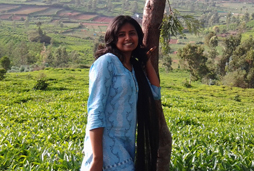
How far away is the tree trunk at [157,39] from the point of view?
2935 mm

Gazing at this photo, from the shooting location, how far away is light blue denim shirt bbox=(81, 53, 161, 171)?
2.03 m

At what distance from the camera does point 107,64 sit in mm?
2078

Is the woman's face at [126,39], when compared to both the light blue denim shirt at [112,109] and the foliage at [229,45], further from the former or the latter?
the foliage at [229,45]

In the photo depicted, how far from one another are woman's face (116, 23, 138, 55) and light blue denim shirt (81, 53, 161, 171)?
153 millimetres

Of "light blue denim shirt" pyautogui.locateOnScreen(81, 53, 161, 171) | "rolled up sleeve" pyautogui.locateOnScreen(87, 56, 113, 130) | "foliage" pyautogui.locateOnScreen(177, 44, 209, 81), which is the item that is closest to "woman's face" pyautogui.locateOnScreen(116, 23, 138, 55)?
"light blue denim shirt" pyautogui.locateOnScreen(81, 53, 161, 171)

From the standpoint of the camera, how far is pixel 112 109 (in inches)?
83.3

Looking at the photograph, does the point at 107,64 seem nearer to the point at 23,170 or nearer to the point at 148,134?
the point at 148,134

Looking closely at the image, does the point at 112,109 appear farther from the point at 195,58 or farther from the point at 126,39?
the point at 195,58

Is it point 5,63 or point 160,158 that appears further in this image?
point 5,63

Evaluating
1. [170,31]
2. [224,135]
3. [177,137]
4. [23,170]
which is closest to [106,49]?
[170,31]

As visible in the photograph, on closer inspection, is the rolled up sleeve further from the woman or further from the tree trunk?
the tree trunk

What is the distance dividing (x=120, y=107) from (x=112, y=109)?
0.07m

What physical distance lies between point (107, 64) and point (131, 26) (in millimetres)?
459

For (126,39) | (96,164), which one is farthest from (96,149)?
(126,39)
